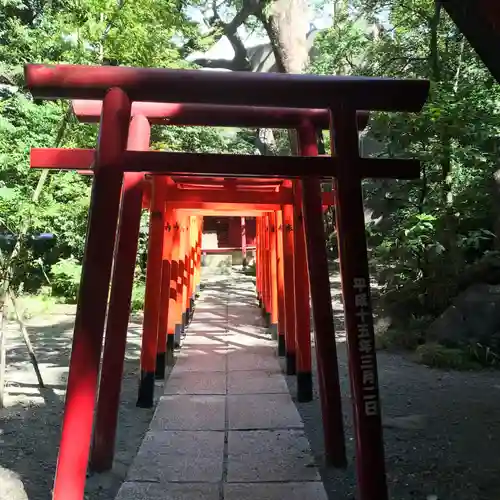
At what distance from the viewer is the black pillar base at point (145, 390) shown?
15.0 ft

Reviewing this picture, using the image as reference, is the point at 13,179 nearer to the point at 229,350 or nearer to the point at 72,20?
the point at 72,20

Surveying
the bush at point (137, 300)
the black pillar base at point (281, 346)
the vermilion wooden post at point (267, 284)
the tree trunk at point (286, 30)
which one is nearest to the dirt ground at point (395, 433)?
the black pillar base at point (281, 346)

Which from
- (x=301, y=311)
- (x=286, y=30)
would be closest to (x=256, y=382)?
(x=301, y=311)

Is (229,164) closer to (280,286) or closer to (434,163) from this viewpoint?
(280,286)

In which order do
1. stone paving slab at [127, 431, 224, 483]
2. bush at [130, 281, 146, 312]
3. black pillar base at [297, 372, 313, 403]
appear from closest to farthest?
stone paving slab at [127, 431, 224, 483] < black pillar base at [297, 372, 313, 403] < bush at [130, 281, 146, 312]

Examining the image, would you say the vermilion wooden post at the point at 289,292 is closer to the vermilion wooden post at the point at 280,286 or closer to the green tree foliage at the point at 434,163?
the vermilion wooden post at the point at 280,286

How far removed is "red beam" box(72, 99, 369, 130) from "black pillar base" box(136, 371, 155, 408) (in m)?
2.12

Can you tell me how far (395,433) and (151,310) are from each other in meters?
2.03

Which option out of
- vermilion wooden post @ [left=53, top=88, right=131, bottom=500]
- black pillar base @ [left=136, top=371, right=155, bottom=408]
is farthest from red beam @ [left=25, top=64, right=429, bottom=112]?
black pillar base @ [left=136, top=371, right=155, bottom=408]

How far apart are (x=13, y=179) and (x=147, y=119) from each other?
5107mm

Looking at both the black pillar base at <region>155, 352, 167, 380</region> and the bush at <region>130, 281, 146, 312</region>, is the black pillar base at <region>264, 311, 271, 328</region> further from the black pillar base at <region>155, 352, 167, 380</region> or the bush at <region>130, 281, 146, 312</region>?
the black pillar base at <region>155, 352, 167, 380</region>

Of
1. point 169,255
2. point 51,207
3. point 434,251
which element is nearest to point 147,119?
point 169,255

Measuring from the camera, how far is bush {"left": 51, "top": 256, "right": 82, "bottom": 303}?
11.0 m

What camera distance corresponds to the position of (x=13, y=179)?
7863 mm
